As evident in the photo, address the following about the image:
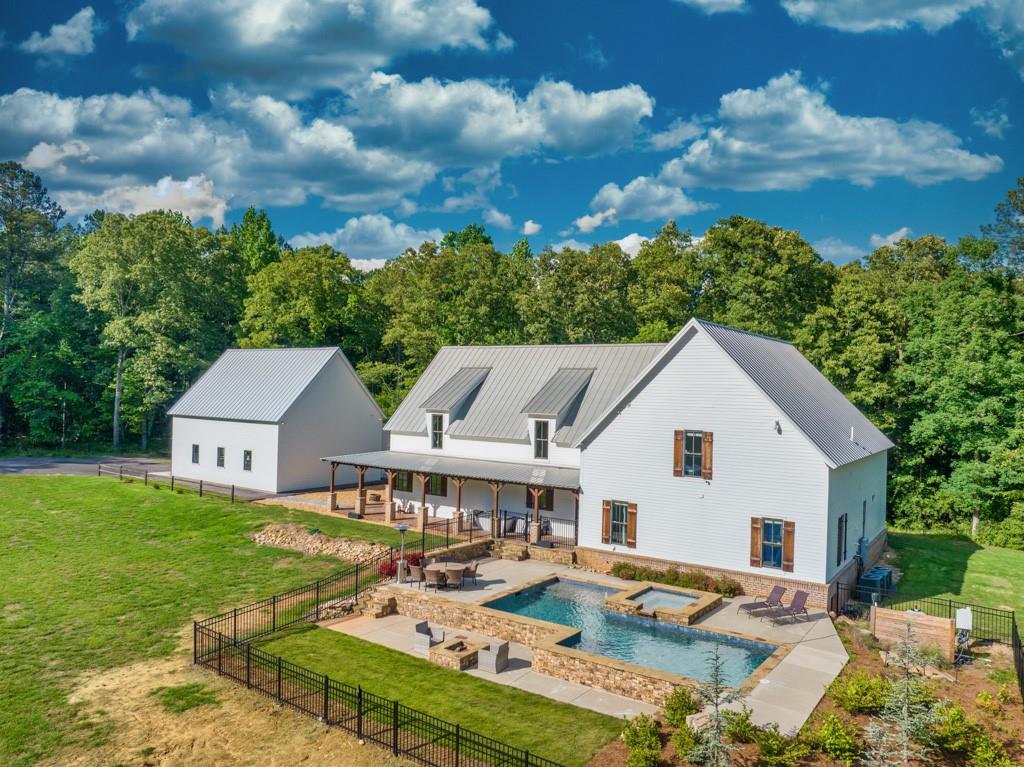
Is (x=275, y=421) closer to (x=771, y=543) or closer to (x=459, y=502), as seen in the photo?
(x=459, y=502)

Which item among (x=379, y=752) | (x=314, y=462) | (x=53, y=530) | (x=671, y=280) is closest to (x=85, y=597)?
(x=53, y=530)

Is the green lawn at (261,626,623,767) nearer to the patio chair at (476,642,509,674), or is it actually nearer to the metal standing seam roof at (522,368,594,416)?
the patio chair at (476,642,509,674)

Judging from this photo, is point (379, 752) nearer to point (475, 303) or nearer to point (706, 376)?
point (706, 376)

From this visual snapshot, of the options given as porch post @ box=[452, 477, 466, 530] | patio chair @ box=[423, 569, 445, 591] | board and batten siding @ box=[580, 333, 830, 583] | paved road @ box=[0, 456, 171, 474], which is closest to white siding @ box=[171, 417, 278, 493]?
paved road @ box=[0, 456, 171, 474]

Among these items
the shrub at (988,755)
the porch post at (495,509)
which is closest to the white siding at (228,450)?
the porch post at (495,509)

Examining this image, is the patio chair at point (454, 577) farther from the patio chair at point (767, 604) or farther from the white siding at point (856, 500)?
the white siding at point (856, 500)

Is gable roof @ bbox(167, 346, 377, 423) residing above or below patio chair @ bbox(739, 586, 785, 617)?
above
